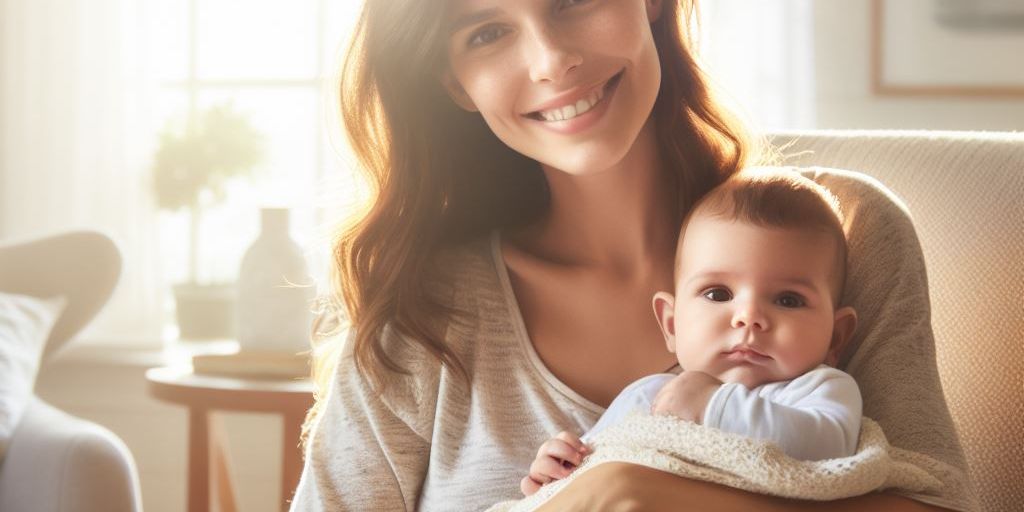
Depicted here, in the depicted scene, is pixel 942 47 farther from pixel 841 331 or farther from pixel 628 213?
pixel 841 331

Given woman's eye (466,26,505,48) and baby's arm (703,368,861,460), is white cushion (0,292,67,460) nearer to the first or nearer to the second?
woman's eye (466,26,505,48)

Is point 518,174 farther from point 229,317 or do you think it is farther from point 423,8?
point 229,317

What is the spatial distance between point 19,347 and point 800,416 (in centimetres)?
189

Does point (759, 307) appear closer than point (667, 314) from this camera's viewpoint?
Yes

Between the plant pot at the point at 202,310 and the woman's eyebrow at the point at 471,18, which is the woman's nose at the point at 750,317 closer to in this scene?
the woman's eyebrow at the point at 471,18

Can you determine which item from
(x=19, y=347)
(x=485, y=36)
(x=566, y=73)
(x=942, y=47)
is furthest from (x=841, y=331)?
(x=942, y=47)

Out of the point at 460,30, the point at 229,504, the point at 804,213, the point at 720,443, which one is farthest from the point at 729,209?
the point at 229,504

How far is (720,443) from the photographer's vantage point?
129cm

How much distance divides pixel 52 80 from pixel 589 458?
10.1 ft

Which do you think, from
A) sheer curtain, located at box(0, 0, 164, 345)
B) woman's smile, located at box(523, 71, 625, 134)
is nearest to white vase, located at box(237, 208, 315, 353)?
sheer curtain, located at box(0, 0, 164, 345)

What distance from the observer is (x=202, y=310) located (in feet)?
12.1

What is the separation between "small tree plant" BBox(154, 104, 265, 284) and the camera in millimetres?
3584

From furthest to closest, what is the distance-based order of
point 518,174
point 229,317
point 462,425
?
point 229,317 < point 518,174 < point 462,425

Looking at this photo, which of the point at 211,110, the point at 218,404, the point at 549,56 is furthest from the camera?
the point at 211,110
